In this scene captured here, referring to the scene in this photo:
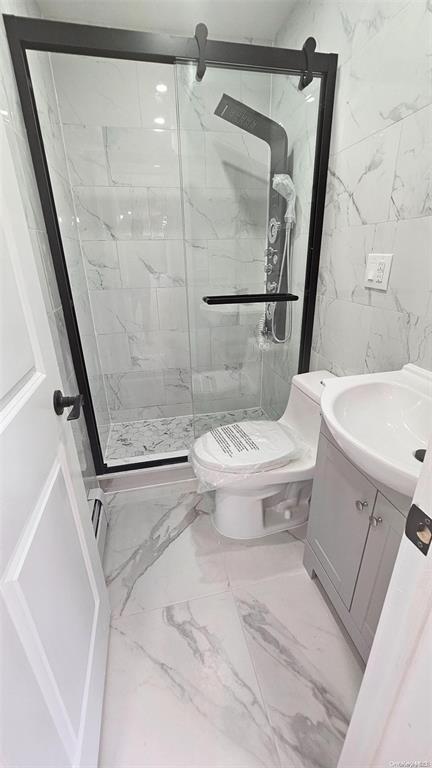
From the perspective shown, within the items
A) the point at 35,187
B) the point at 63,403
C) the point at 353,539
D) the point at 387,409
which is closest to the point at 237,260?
the point at 35,187

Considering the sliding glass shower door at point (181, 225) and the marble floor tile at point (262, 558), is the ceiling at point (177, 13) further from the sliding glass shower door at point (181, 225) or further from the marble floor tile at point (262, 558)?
the marble floor tile at point (262, 558)

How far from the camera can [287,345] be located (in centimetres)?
193

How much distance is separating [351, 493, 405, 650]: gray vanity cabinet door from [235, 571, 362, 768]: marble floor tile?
0.20 m

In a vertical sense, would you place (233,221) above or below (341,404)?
above

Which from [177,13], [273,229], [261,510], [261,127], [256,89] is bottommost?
[261,510]

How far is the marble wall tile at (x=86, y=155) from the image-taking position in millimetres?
1900

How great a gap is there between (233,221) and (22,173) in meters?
1.24

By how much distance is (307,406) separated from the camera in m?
1.51

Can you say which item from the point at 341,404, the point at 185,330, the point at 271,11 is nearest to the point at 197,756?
the point at 341,404

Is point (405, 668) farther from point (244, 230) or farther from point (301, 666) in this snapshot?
point (244, 230)

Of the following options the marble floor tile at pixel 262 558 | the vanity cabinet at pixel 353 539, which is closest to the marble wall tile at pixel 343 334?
the vanity cabinet at pixel 353 539

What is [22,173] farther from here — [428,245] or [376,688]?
[376,688]

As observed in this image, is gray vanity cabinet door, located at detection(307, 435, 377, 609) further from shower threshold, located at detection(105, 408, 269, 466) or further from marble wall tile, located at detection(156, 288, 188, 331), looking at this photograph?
marble wall tile, located at detection(156, 288, 188, 331)

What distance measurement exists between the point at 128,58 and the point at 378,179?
1030 millimetres
